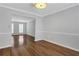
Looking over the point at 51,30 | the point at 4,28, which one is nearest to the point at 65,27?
the point at 51,30

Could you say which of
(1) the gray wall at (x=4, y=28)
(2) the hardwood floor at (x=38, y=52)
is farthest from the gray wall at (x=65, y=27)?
(1) the gray wall at (x=4, y=28)

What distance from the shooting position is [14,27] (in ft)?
32.5

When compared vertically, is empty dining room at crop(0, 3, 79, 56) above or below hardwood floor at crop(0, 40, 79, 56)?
above

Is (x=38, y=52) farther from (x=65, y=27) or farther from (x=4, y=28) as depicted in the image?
(x=4, y=28)

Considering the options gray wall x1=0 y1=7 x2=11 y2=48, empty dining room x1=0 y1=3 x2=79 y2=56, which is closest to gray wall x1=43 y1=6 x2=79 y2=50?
empty dining room x1=0 y1=3 x2=79 y2=56

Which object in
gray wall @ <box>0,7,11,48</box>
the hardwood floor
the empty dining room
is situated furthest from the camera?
gray wall @ <box>0,7,11,48</box>

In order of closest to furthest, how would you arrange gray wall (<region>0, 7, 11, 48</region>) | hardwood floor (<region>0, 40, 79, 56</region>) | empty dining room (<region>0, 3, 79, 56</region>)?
hardwood floor (<region>0, 40, 79, 56</region>), empty dining room (<region>0, 3, 79, 56</region>), gray wall (<region>0, 7, 11, 48</region>)

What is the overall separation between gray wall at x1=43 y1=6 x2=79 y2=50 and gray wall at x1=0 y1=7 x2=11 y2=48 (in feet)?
8.28

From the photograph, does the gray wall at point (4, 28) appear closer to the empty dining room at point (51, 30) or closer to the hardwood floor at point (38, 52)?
the empty dining room at point (51, 30)

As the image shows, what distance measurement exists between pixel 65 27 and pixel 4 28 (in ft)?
9.29

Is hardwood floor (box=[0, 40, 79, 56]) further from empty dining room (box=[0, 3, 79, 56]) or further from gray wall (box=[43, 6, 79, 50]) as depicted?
gray wall (box=[43, 6, 79, 50])

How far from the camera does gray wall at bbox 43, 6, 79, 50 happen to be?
128 inches

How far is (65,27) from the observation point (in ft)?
12.3

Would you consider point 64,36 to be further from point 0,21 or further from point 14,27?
point 14,27
